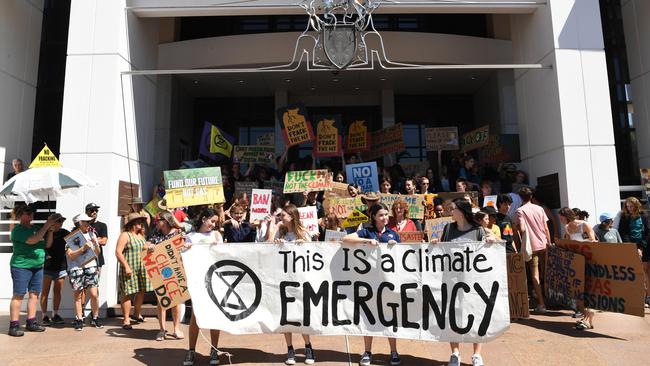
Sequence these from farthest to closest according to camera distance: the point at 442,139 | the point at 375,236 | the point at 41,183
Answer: the point at 442,139 → the point at 41,183 → the point at 375,236

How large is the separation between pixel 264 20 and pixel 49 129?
24.1ft

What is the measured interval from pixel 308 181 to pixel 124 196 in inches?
147

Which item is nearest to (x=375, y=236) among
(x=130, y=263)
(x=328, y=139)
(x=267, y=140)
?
(x=130, y=263)

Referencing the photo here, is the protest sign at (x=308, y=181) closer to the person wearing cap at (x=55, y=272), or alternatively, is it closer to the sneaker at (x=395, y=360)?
the person wearing cap at (x=55, y=272)

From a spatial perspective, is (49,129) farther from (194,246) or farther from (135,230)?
(194,246)

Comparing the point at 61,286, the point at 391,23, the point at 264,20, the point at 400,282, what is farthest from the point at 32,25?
the point at 400,282

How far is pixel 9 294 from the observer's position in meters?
8.68

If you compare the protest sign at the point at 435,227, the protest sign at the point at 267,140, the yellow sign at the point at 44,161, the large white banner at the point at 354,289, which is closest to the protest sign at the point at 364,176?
the protest sign at the point at 435,227

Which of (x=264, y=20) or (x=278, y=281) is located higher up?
(x=264, y=20)

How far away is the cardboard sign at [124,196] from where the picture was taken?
345 inches

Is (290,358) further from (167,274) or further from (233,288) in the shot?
(167,274)

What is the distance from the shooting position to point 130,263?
716 cm

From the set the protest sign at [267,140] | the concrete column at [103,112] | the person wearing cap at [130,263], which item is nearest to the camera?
the person wearing cap at [130,263]

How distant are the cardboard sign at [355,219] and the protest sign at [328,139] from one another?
4.34 m
